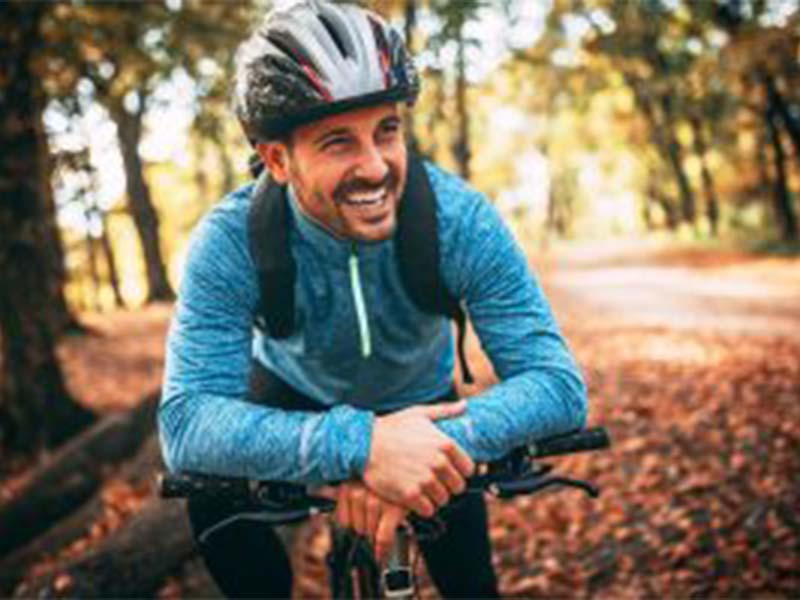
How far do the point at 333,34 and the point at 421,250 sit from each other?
69cm

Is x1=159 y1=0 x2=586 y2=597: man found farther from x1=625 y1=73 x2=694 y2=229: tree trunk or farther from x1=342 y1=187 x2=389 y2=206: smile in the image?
x1=625 y1=73 x2=694 y2=229: tree trunk

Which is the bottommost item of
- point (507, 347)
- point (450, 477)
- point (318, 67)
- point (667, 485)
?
point (667, 485)

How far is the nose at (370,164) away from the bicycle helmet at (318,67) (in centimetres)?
13

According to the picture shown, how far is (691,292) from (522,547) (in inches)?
500

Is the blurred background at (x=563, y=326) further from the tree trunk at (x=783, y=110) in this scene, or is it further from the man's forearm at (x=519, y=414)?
the man's forearm at (x=519, y=414)

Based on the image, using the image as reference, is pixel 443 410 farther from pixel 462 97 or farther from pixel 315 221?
pixel 462 97

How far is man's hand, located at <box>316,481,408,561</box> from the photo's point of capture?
2014 millimetres

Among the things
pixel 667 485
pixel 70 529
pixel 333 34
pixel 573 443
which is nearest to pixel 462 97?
pixel 667 485

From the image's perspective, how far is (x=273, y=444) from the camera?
2055 millimetres

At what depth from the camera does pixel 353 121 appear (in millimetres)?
2311

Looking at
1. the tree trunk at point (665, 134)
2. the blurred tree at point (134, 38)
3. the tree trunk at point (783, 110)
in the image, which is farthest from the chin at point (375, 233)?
the tree trunk at point (665, 134)

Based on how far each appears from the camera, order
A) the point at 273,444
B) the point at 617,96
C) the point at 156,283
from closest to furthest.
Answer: the point at 273,444 → the point at 156,283 → the point at 617,96

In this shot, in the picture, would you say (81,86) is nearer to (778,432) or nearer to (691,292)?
(778,432)

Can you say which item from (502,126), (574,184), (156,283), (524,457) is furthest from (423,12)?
(574,184)
